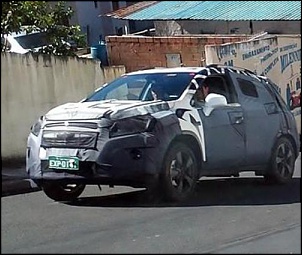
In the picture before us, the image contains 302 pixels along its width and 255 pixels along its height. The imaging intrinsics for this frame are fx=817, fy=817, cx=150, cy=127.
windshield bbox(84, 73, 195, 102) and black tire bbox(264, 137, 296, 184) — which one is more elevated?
windshield bbox(84, 73, 195, 102)

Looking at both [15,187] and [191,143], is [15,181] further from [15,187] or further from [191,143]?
[191,143]

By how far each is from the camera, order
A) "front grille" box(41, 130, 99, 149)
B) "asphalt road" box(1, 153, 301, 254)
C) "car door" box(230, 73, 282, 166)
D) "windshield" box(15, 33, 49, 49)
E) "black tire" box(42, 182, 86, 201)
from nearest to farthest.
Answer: "asphalt road" box(1, 153, 301, 254) → "front grille" box(41, 130, 99, 149) → "black tire" box(42, 182, 86, 201) → "car door" box(230, 73, 282, 166) → "windshield" box(15, 33, 49, 49)

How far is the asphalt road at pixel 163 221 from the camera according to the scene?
16.1 ft

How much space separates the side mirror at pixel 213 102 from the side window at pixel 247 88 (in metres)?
0.39

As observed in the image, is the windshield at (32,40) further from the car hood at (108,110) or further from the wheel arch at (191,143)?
the wheel arch at (191,143)

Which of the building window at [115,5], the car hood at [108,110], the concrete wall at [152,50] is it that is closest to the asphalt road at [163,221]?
the car hood at [108,110]

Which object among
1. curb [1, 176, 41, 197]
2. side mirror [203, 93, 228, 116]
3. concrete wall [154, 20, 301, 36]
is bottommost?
curb [1, 176, 41, 197]

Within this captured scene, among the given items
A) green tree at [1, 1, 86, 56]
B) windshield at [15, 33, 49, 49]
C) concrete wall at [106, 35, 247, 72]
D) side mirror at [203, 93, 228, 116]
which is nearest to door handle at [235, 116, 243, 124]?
side mirror at [203, 93, 228, 116]

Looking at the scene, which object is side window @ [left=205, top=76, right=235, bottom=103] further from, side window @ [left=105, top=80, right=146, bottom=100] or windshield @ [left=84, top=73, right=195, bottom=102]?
side window @ [left=105, top=80, right=146, bottom=100]

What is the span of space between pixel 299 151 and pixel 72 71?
3.41 m

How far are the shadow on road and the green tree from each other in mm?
3139

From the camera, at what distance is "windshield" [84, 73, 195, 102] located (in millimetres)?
6801

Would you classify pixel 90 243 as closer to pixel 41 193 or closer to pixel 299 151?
pixel 41 193

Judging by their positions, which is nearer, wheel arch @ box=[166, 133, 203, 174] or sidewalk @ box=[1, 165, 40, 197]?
wheel arch @ box=[166, 133, 203, 174]
